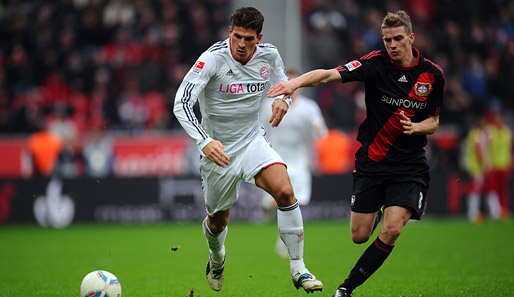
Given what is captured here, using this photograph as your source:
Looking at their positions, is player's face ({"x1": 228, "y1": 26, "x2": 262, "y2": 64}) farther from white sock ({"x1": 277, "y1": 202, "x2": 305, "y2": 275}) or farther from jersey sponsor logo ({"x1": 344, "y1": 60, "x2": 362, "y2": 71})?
white sock ({"x1": 277, "y1": 202, "x2": 305, "y2": 275})

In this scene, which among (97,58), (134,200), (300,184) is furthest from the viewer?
(97,58)

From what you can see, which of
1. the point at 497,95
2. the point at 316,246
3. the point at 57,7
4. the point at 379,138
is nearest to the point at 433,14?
the point at 497,95

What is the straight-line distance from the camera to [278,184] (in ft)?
22.5

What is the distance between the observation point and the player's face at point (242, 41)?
679 cm

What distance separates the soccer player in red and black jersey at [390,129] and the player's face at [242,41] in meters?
0.56

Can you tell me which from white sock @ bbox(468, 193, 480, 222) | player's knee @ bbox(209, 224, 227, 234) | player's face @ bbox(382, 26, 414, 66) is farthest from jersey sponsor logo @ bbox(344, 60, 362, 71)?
white sock @ bbox(468, 193, 480, 222)

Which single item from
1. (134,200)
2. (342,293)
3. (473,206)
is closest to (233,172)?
(342,293)

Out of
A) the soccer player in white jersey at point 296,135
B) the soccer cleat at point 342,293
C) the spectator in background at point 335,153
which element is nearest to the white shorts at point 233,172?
the soccer cleat at point 342,293

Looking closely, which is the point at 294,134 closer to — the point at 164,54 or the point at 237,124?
the point at 237,124

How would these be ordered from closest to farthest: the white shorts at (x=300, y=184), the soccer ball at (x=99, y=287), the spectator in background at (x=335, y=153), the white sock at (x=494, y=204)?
the soccer ball at (x=99, y=287) < the white shorts at (x=300, y=184) < the white sock at (x=494, y=204) < the spectator in background at (x=335, y=153)

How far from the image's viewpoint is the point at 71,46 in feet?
73.2

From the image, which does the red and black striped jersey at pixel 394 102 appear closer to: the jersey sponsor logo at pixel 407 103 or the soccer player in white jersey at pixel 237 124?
the jersey sponsor logo at pixel 407 103

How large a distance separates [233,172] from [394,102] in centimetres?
169

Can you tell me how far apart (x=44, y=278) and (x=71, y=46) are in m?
14.6
